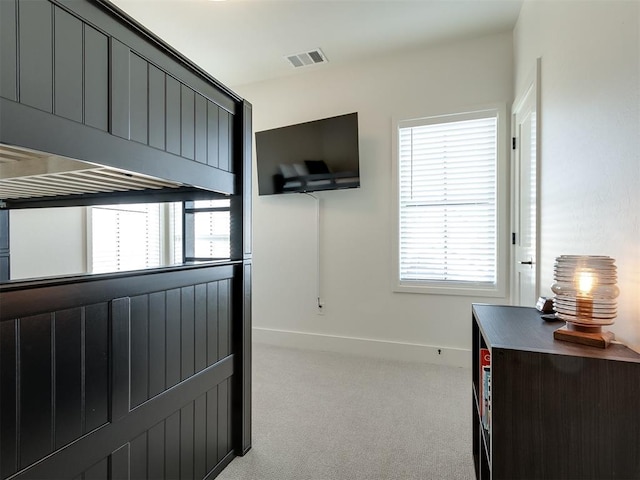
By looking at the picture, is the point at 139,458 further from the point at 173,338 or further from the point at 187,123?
the point at 187,123

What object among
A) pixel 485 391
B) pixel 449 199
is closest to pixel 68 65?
pixel 485 391

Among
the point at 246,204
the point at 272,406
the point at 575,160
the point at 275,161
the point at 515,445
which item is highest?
the point at 275,161

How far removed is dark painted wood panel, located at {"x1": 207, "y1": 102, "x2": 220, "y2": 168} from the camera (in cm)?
163

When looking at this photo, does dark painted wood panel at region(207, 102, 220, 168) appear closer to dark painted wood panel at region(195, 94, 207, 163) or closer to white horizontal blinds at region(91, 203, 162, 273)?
dark painted wood panel at region(195, 94, 207, 163)

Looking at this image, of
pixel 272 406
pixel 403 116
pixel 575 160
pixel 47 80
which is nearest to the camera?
pixel 47 80

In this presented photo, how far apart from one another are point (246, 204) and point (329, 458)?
1455 mm

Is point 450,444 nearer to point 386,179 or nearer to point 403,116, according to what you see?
point 386,179

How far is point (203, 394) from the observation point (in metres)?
1.61

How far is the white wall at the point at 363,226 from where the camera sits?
3.08 m

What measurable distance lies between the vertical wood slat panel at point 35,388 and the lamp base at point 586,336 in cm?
154

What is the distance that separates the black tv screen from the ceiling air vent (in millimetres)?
612

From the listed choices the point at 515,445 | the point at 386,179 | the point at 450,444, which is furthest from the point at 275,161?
the point at 515,445

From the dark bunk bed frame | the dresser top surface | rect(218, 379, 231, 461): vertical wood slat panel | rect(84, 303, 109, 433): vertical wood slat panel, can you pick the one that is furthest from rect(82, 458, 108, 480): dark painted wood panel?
the dresser top surface

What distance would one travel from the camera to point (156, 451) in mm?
1340
